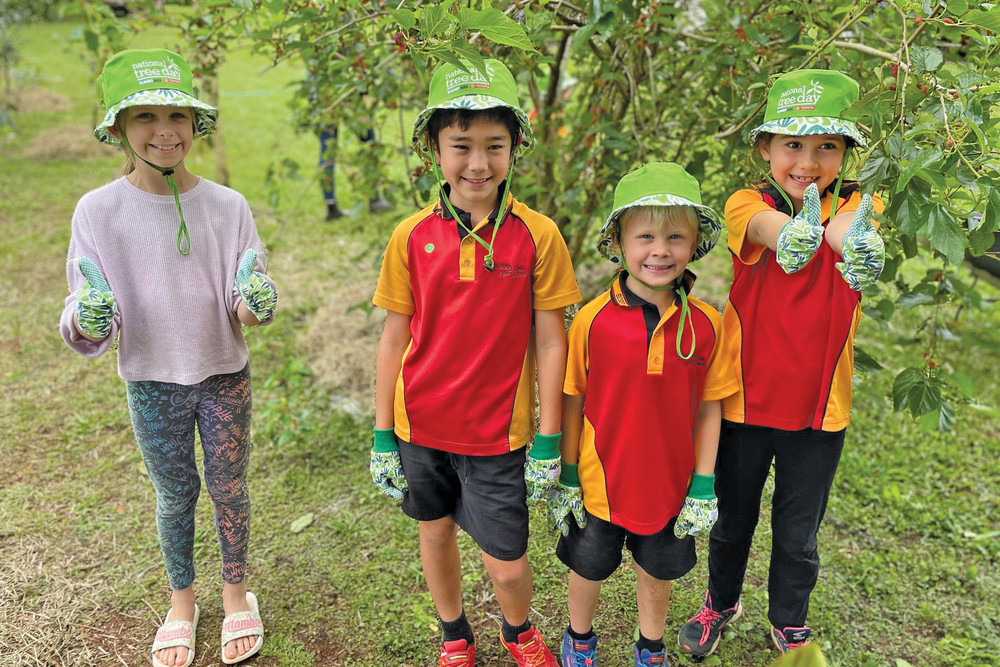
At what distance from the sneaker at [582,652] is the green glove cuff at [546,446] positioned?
638 mm

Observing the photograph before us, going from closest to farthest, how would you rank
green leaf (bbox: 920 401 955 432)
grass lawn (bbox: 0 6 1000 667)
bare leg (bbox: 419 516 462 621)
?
bare leg (bbox: 419 516 462 621) < green leaf (bbox: 920 401 955 432) < grass lawn (bbox: 0 6 1000 667)

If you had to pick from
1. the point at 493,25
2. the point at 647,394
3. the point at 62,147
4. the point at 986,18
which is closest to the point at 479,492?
the point at 647,394

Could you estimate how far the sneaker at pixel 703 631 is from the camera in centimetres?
235

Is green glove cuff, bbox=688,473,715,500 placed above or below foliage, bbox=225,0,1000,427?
below

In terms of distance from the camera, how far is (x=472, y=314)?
190cm

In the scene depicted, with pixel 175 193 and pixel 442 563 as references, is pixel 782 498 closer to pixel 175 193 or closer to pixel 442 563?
pixel 442 563

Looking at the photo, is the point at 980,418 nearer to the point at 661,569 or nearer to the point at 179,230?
the point at 661,569

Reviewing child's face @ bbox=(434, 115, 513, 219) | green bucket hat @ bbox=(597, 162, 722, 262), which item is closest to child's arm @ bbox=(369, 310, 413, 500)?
child's face @ bbox=(434, 115, 513, 219)

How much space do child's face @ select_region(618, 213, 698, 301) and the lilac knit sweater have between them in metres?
1.09

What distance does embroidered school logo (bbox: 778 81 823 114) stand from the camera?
5.99 ft

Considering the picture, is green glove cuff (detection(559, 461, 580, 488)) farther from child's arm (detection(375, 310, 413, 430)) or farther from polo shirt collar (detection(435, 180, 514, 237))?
polo shirt collar (detection(435, 180, 514, 237))

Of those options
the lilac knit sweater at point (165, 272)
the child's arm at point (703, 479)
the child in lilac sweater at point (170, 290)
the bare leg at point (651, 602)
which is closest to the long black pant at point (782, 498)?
the child's arm at point (703, 479)

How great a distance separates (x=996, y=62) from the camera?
1758mm

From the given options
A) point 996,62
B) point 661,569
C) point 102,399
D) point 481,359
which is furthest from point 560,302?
point 102,399
